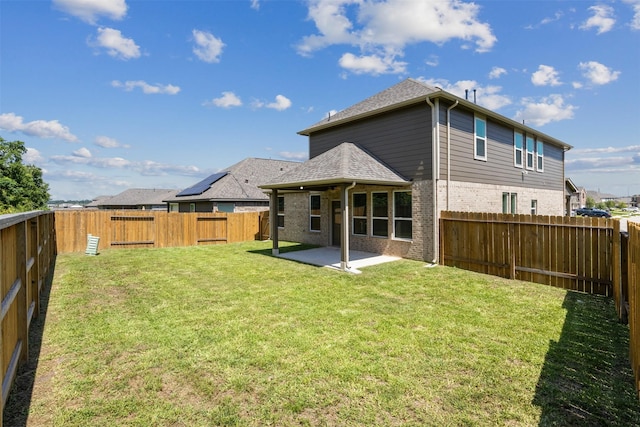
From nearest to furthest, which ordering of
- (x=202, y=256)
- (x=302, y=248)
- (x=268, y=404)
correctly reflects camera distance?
1. (x=268, y=404)
2. (x=202, y=256)
3. (x=302, y=248)

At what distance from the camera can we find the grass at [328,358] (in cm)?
296

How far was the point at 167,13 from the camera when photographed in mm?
10812

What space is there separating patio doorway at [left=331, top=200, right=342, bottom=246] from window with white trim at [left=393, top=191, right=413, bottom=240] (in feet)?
10.7

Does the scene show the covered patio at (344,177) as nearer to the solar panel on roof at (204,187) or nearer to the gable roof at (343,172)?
the gable roof at (343,172)

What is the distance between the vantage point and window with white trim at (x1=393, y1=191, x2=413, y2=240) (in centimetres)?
1116

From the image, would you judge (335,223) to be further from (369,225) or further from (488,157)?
(488,157)

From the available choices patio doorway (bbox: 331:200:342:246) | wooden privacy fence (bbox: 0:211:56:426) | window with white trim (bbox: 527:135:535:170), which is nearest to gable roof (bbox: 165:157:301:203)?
patio doorway (bbox: 331:200:342:246)

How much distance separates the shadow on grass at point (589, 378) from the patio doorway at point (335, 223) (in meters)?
9.67

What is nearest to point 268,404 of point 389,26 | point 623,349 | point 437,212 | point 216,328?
point 216,328

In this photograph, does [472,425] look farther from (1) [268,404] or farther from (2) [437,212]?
(2) [437,212]

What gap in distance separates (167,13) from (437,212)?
1173 cm

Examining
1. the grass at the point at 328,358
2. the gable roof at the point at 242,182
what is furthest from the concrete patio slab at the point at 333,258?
the gable roof at the point at 242,182

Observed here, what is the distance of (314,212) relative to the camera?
15.5m

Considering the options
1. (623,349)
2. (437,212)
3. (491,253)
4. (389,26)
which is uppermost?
(389,26)
